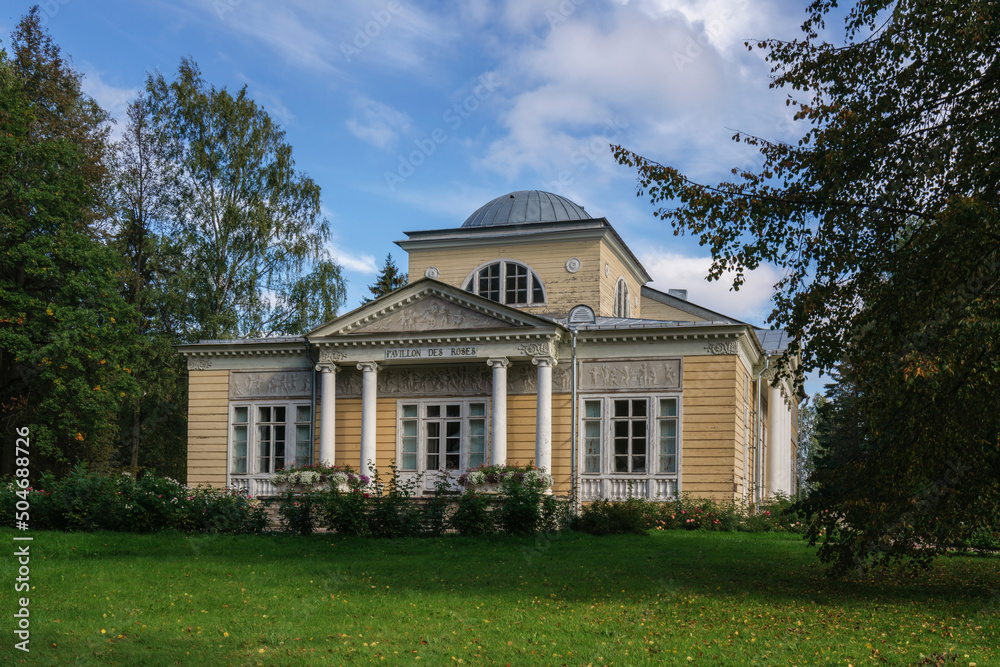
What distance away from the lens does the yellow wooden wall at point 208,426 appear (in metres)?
25.3

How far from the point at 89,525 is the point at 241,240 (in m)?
17.0

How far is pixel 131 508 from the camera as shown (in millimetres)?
17062

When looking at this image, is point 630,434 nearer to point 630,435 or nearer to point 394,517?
point 630,435

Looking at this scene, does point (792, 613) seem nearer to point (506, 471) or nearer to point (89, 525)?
point (506, 471)

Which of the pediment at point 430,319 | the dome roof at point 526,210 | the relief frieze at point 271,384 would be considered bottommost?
the relief frieze at point 271,384

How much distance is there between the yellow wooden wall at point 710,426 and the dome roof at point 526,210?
855 centimetres

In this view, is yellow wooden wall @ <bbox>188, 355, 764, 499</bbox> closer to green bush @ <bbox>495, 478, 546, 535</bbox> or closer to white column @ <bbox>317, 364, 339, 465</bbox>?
white column @ <bbox>317, 364, 339, 465</bbox>

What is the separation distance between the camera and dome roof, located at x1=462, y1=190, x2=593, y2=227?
29344 mm

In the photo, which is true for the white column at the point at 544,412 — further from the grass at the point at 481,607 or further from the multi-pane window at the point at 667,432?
the grass at the point at 481,607

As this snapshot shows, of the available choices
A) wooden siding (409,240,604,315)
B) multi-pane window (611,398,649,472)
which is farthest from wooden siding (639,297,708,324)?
multi-pane window (611,398,649,472)

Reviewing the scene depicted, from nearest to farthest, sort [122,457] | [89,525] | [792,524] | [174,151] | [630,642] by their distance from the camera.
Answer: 1. [630,642]
2. [89,525]
3. [792,524]
4. [174,151]
5. [122,457]

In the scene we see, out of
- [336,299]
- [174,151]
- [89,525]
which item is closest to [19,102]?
[174,151]

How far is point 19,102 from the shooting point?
25875 millimetres

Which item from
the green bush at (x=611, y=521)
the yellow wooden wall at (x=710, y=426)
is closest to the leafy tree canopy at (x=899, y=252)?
the green bush at (x=611, y=521)
